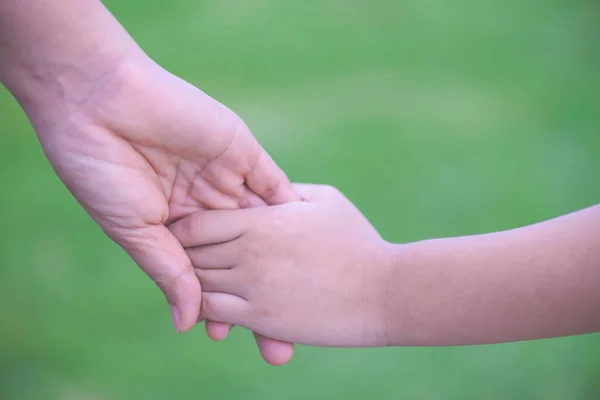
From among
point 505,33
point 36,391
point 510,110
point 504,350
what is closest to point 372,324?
point 504,350

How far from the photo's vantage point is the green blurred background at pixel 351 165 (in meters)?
1.61

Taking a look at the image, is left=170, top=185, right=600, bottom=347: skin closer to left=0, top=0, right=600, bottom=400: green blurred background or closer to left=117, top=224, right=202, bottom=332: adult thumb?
left=117, top=224, right=202, bottom=332: adult thumb

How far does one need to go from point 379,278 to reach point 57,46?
595mm

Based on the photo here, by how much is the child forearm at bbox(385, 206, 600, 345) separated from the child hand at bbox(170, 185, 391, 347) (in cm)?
5

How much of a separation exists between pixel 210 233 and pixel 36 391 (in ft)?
2.09

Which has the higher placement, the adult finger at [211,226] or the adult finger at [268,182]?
the adult finger at [268,182]

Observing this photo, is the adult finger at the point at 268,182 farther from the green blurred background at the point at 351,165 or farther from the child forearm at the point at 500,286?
the green blurred background at the point at 351,165

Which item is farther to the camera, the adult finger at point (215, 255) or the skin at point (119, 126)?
the adult finger at point (215, 255)

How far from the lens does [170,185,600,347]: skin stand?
1.04 m

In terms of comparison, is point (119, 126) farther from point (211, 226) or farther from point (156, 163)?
point (211, 226)

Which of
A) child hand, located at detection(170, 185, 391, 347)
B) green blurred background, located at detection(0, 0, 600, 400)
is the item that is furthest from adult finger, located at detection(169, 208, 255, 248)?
green blurred background, located at detection(0, 0, 600, 400)

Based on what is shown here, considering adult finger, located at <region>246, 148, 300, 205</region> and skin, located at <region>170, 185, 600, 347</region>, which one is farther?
adult finger, located at <region>246, 148, 300, 205</region>

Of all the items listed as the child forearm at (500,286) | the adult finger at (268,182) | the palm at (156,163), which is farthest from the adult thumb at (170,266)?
the child forearm at (500,286)

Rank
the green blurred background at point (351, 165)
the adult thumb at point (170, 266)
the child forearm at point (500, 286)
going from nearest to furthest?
1. the child forearm at point (500, 286)
2. the adult thumb at point (170, 266)
3. the green blurred background at point (351, 165)
